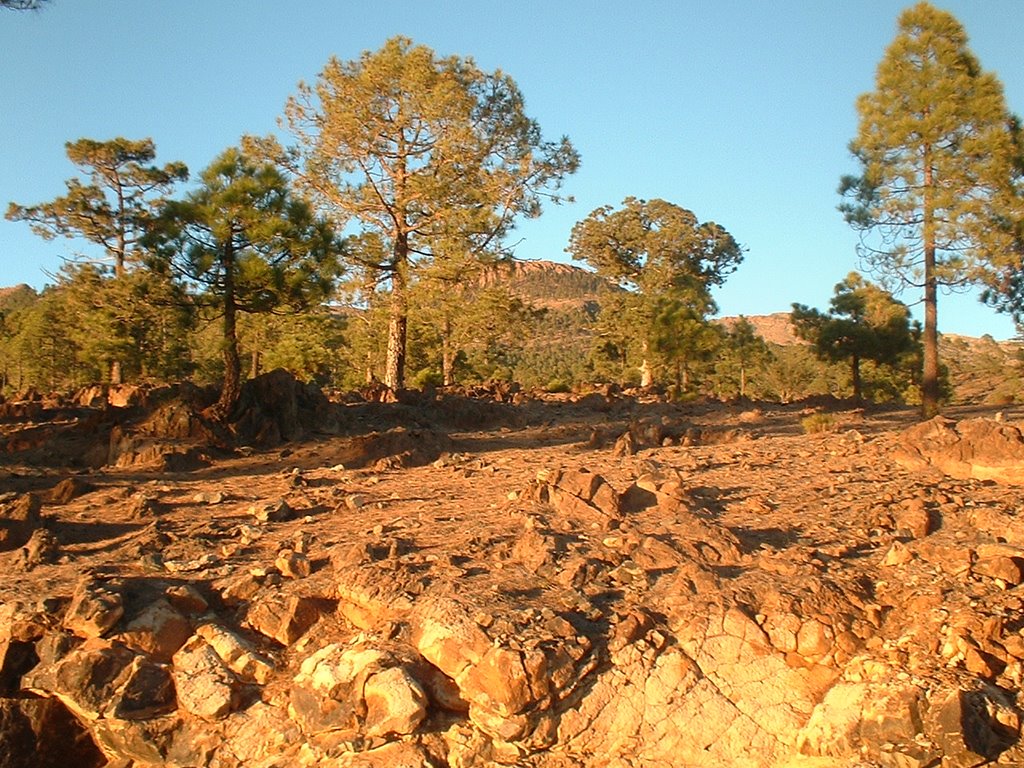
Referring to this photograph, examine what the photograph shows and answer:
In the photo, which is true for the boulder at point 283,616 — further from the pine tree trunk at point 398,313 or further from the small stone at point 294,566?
the pine tree trunk at point 398,313

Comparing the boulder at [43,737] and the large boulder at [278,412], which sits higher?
the large boulder at [278,412]

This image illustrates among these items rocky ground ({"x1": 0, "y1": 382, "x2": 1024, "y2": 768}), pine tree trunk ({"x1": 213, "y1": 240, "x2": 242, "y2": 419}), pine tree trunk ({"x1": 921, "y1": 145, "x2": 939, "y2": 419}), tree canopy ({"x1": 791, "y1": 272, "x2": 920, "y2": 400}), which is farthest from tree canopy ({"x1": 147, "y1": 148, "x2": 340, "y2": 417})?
tree canopy ({"x1": 791, "y1": 272, "x2": 920, "y2": 400})

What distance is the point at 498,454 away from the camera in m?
9.85

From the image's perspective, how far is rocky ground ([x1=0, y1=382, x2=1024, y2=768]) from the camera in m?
4.41

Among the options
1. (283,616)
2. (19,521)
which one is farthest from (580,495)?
(19,521)

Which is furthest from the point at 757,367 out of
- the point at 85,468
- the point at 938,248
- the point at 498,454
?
the point at 85,468

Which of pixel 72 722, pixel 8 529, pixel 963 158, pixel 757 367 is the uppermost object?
pixel 963 158

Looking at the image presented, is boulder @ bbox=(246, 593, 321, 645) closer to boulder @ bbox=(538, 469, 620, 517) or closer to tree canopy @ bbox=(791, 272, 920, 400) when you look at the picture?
boulder @ bbox=(538, 469, 620, 517)

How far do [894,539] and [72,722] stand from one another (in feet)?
17.3

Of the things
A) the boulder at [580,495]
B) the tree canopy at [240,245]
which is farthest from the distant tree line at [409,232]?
the boulder at [580,495]

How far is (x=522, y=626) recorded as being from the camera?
4809 mm

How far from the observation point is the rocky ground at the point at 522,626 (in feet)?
14.5

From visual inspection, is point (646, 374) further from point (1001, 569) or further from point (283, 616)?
point (283, 616)

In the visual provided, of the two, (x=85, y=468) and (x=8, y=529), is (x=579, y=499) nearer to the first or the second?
(x=8, y=529)
